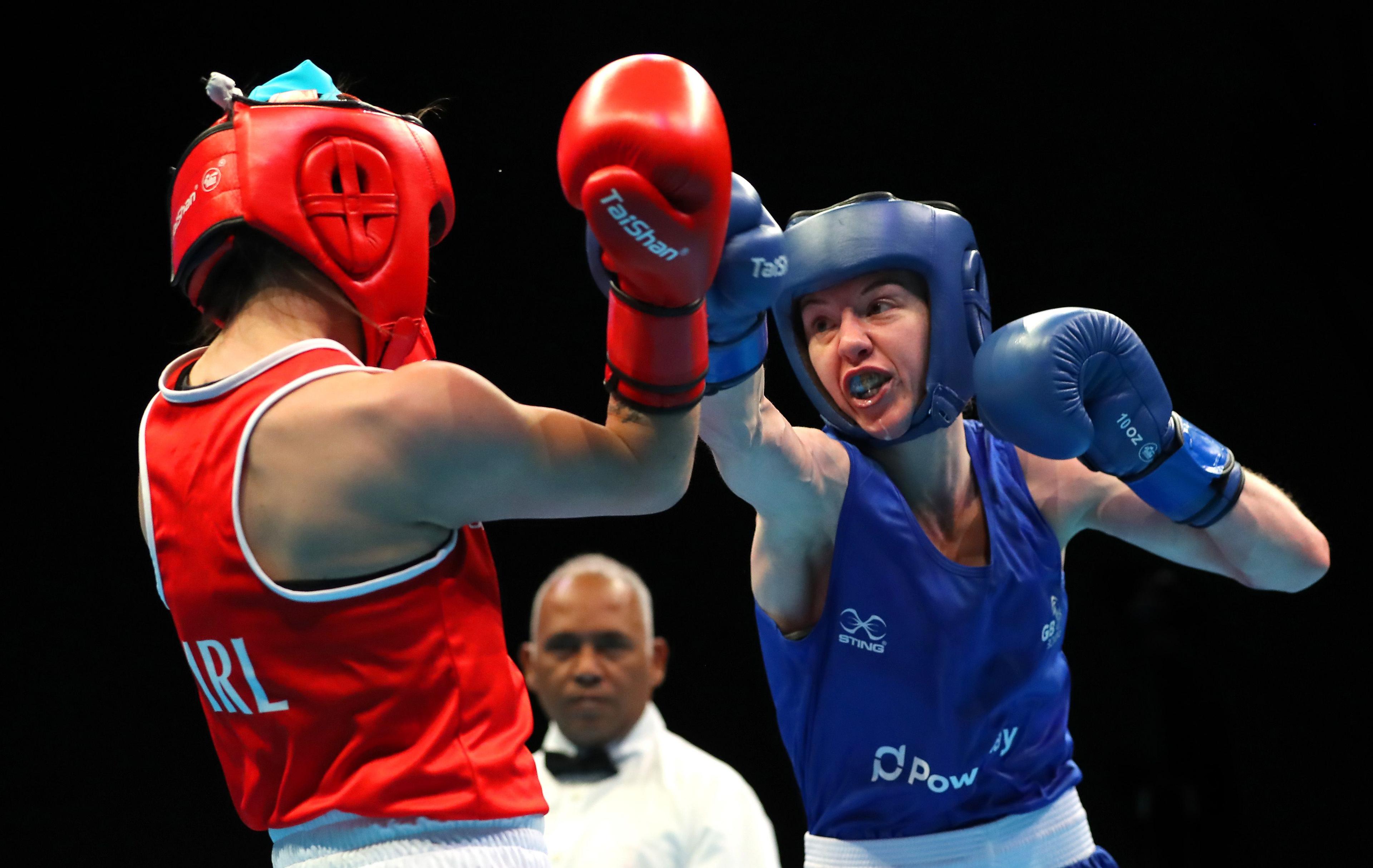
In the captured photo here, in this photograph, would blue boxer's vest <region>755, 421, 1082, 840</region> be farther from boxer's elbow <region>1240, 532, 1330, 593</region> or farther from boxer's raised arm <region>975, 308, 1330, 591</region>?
boxer's elbow <region>1240, 532, 1330, 593</region>

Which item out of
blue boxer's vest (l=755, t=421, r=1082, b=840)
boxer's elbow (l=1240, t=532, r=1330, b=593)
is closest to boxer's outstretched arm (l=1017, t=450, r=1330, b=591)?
boxer's elbow (l=1240, t=532, r=1330, b=593)

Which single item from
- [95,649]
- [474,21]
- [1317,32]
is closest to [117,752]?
[95,649]

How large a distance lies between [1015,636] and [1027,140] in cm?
261

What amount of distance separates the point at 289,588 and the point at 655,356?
503mm

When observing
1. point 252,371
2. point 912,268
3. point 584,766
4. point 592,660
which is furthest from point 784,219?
point 252,371

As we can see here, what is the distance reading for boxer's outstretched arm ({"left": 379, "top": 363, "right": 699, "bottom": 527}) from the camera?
4.66ft

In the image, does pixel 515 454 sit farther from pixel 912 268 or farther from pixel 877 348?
pixel 912 268

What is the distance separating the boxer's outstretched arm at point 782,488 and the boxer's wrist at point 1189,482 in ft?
1.77

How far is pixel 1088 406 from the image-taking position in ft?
7.25

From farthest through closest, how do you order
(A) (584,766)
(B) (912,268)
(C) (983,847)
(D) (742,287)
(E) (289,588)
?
Result: (A) (584,766) < (B) (912,268) < (C) (983,847) < (D) (742,287) < (E) (289,588)

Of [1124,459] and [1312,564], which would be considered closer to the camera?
[1124,459]

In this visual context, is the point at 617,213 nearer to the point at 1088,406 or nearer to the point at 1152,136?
the point at 1088,406

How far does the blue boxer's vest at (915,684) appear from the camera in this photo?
2.24 m

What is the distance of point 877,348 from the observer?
7.57 feet
